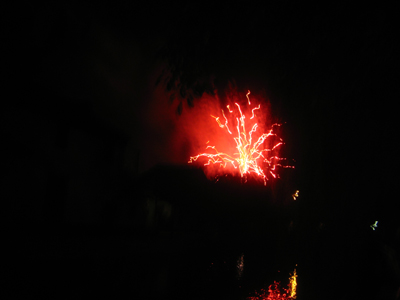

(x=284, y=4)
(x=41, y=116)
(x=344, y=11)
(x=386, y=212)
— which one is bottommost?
(x=386, y=212)

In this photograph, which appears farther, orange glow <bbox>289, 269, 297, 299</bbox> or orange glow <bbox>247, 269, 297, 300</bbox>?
orange glow <bbox>289, 269, 297, 299</bbox>

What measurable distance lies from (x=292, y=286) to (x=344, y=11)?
6.13 metres

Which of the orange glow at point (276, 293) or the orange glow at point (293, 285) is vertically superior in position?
the orange glow at point (293, 285)

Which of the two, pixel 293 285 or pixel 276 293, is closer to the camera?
pixel 276 293

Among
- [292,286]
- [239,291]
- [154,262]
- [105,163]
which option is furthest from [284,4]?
[105,163]

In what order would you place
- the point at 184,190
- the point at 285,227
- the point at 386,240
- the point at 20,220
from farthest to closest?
1. the point at 184,190
2. the point at 285,227
3. the point at 20,220
4. the point at 386,240

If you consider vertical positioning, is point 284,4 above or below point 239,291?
above

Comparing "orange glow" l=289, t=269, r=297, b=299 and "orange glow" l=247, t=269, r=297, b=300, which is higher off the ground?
"orange glow" l=289, t=269, r=297, b=299

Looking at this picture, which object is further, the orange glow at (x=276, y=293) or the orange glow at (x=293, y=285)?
the orange glow at (x=293, y=285)

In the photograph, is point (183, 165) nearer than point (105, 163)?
No

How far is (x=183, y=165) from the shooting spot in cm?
2114

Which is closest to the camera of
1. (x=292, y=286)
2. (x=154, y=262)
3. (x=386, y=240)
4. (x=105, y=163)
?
(x=386, y=240)

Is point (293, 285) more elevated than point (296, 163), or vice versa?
point (296, 163)

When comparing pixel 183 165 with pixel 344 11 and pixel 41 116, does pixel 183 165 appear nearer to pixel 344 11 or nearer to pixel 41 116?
pixel 41 116
